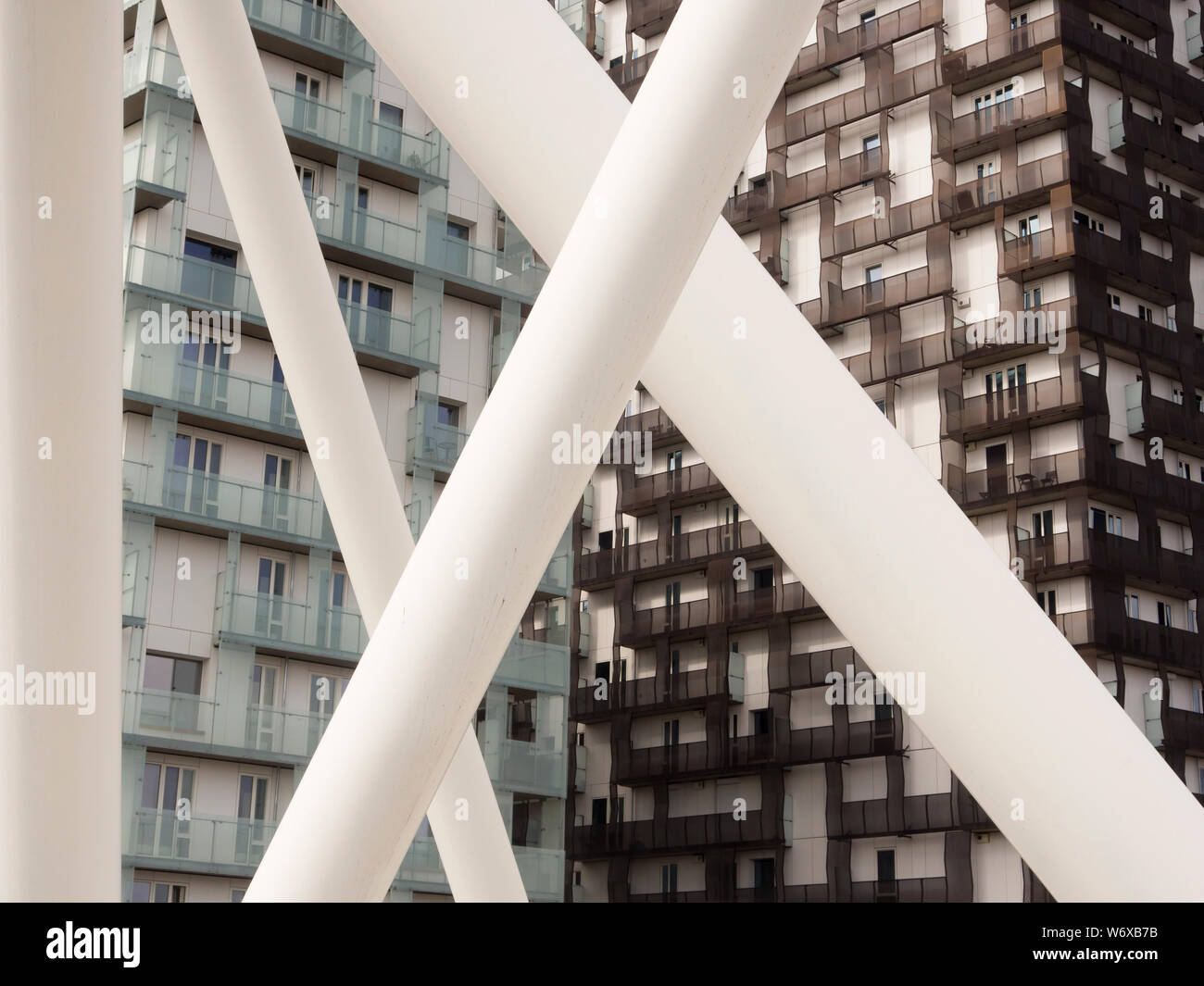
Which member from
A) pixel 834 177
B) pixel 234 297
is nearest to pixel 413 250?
pixel 234 297

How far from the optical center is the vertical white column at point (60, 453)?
4969 mm

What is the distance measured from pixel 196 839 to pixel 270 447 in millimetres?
14351

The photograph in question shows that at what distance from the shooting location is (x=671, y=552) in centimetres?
8200

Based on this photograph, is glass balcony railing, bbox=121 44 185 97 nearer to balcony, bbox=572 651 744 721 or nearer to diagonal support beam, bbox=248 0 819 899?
balcony, bbox=572 651 744 721

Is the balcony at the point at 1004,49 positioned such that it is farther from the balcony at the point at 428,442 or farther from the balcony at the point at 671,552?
the balcony at the point at 428,442

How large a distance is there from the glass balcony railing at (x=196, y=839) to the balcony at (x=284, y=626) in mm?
6124

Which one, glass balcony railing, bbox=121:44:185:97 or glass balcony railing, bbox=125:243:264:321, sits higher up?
glass balcony railing, bbox=121:44:185:97

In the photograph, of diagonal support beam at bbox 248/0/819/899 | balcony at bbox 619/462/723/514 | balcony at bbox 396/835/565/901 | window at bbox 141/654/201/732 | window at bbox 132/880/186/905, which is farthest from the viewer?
balcony at bbox 619/462/723/514

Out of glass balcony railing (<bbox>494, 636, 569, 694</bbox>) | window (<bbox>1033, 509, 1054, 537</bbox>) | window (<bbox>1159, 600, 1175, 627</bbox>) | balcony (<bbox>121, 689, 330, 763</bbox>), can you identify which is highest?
window (<bbox>1033, 509, 1054, 537</bbox>)

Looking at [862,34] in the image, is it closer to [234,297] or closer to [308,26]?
[308,26]

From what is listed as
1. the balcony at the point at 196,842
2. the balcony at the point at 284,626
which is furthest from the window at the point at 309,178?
the balcony at the point at 196,842

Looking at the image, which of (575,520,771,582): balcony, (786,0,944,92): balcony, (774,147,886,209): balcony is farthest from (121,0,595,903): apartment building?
(786,0,944,92): balcony

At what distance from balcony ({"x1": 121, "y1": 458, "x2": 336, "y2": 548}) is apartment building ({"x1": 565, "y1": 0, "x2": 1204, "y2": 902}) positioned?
19.2 m

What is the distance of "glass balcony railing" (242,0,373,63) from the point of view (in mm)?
61312
